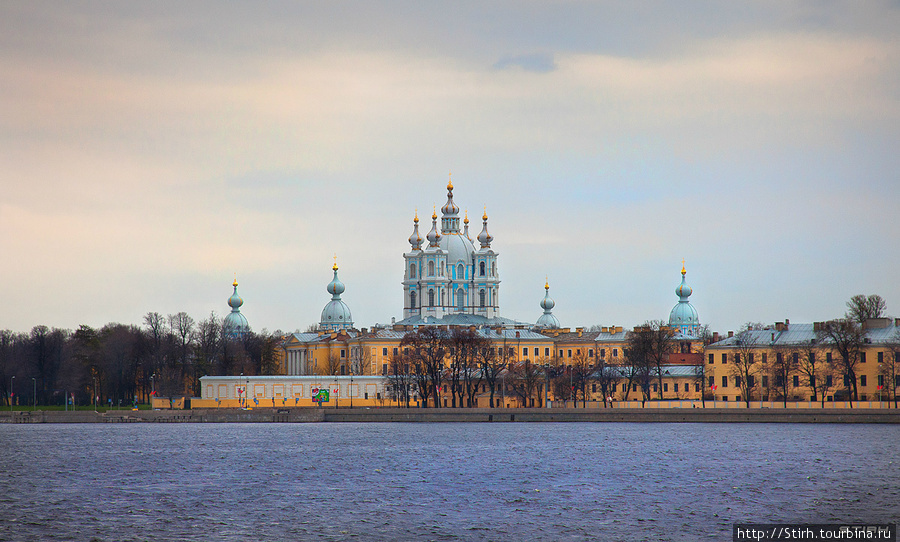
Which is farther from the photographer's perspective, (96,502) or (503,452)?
(503,452)

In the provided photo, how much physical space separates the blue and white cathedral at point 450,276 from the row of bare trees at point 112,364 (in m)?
25.3

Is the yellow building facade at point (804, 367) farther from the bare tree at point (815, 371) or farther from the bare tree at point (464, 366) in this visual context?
the bare tree at point (464, 366)

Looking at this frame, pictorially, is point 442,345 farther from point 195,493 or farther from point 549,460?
point 195,493

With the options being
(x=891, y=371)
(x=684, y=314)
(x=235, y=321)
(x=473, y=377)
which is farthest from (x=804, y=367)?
(x=235, y=321)

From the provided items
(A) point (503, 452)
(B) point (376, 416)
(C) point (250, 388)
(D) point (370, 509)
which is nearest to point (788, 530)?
(D) point (370, 509)

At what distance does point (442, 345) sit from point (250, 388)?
18308mm

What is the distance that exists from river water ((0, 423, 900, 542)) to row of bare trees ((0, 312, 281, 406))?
37037mm

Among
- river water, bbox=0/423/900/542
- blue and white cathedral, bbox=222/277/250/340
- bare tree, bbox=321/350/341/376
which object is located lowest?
river water, bbox=0/423/900/542

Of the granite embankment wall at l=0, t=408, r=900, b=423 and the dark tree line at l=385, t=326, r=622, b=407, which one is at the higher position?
the dark tree line at l=385, t=326, r=622, b=407

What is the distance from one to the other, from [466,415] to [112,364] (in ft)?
116

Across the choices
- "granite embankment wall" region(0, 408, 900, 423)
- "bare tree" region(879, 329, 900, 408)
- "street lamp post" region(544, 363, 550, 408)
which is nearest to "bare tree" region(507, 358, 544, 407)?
"street lamp post" region(544, 363, 550, 408)

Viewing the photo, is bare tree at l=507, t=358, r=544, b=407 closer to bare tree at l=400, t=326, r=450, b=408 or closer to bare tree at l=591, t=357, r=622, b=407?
bare tree at l=591, t=357, r=622, b=407

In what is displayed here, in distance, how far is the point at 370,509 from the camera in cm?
4338

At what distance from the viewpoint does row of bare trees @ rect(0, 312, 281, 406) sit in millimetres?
120625
